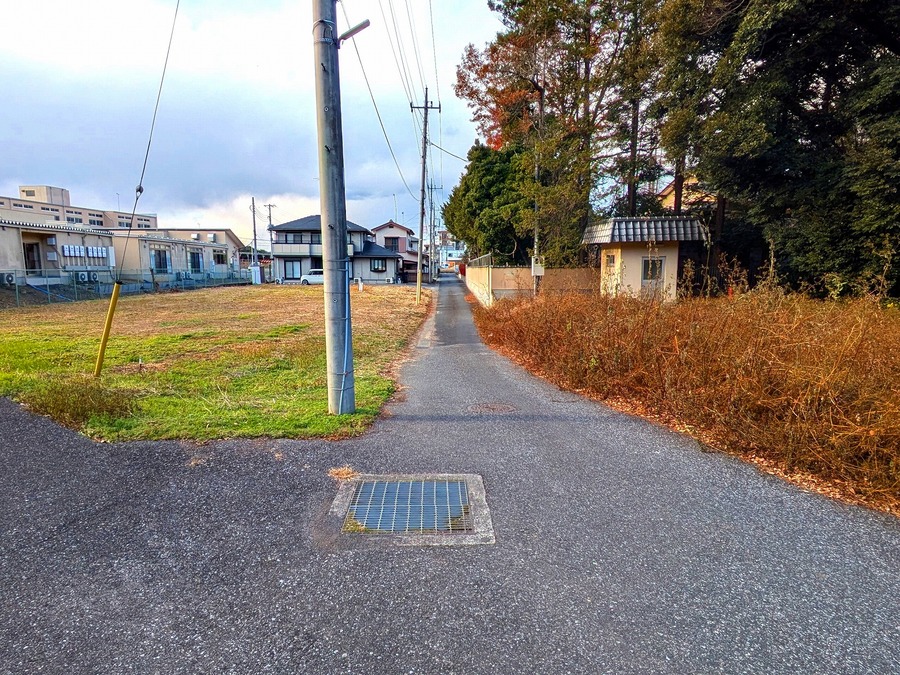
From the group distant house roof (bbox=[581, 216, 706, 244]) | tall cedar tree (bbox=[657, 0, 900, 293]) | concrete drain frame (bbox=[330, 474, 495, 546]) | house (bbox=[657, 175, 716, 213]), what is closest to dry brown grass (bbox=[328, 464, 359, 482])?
concrete drain frame (bbox=[330, 474, 495, 546])

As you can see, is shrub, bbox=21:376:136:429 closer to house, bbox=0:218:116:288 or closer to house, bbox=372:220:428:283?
house, bbox=0:218:116:288

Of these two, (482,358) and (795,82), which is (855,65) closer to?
(795,82)

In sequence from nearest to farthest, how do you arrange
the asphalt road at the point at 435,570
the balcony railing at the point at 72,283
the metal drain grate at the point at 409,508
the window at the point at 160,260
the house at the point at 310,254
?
the asphalt road at the point at 435,570 → the metal drain grate at the point at 409,508 → the balcony railing at the point at 72,283 → the window at the point at 160,260 → the house at the point at 310,254

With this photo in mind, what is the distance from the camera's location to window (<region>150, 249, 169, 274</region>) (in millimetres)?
30400

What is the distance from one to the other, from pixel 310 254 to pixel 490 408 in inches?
1540

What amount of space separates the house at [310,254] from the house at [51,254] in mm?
14326

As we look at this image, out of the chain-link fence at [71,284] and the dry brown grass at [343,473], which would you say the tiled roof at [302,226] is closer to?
the chain-link fence at [71,284]

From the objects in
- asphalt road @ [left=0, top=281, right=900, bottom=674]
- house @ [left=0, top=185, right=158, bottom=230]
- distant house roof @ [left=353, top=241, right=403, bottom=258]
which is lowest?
asphalt road @ [left=0, top=281, right=900, bottom=674]

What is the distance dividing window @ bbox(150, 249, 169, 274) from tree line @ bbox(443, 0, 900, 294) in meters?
24.8

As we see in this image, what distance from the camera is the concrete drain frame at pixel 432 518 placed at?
8.69 feet

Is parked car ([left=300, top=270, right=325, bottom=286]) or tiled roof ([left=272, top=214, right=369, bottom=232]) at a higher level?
tiled roof ([left=272, top=214, right=369, bottom=232])

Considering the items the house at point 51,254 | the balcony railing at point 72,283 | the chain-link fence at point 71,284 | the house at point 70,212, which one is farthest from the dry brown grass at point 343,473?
the house at point 70,212

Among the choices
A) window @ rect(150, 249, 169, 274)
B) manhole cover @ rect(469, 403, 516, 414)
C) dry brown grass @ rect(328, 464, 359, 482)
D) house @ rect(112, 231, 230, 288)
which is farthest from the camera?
window @ rect(150, 249, 169, 274)

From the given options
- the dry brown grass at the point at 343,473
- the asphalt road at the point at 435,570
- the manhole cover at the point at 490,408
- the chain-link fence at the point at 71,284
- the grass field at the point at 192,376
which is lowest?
the asphalt road at the point at 435,570
